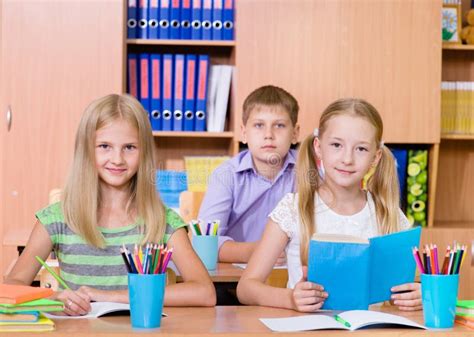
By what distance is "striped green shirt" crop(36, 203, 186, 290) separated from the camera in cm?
219

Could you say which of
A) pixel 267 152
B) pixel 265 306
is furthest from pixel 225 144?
pixel 265 306

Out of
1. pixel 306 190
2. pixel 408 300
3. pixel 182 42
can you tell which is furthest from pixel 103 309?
pixel 182 42

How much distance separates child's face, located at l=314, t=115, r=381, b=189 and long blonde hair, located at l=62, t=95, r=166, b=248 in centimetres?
47

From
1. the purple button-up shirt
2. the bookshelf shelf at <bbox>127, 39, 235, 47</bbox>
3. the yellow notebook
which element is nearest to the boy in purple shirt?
the purple button-up shirt

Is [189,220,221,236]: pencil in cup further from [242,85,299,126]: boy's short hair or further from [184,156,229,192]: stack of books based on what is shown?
[184,156,229,192]: stack of books

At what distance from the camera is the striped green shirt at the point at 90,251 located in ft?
7.17

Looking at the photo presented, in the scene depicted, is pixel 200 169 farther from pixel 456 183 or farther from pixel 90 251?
pixel 90 251

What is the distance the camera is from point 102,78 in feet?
13.3

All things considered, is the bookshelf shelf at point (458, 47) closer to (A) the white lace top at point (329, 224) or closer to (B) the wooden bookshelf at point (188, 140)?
(B) the wooden bookshelf at point (188, 140)

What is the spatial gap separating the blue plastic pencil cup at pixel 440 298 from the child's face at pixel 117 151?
0.85 m

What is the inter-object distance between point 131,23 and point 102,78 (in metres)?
0.32

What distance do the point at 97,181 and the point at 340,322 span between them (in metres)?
0.81

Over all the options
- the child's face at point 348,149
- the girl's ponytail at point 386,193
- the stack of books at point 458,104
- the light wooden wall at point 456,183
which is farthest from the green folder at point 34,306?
the light wooden wall at point 456,183

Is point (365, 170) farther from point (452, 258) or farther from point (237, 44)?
point (237, 44)
